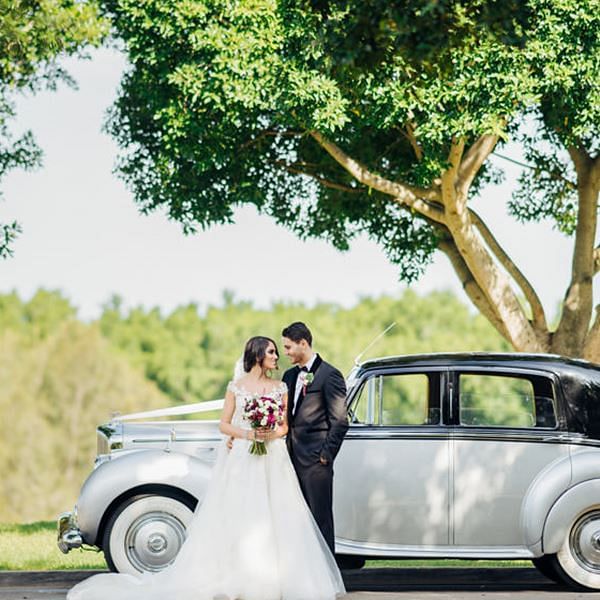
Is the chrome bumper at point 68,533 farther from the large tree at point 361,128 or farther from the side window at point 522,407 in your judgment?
the large tree at point 361,128

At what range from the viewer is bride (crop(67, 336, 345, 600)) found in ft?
32.7

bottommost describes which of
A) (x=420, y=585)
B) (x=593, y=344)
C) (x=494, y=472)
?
(x=420, y=585)

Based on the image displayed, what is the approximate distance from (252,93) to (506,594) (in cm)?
877

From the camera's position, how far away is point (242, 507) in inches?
404

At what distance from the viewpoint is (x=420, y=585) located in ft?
39.7

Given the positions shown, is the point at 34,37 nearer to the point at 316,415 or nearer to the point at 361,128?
the point at 361,128

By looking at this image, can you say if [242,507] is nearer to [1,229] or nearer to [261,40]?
[261,40]

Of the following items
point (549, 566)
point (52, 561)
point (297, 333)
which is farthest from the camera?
point (52, 561)

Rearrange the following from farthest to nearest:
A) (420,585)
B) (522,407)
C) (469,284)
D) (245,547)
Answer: (469,284)
(420,585)
(522,407)
(245,547)

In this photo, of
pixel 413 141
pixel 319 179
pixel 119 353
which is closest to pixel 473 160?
pixel 413 141

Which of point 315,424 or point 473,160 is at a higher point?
point 473,160

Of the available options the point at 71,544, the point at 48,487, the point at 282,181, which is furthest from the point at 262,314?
the point at 71,544

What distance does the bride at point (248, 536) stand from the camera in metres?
9.98

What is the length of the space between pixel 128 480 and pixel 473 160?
10919mm
